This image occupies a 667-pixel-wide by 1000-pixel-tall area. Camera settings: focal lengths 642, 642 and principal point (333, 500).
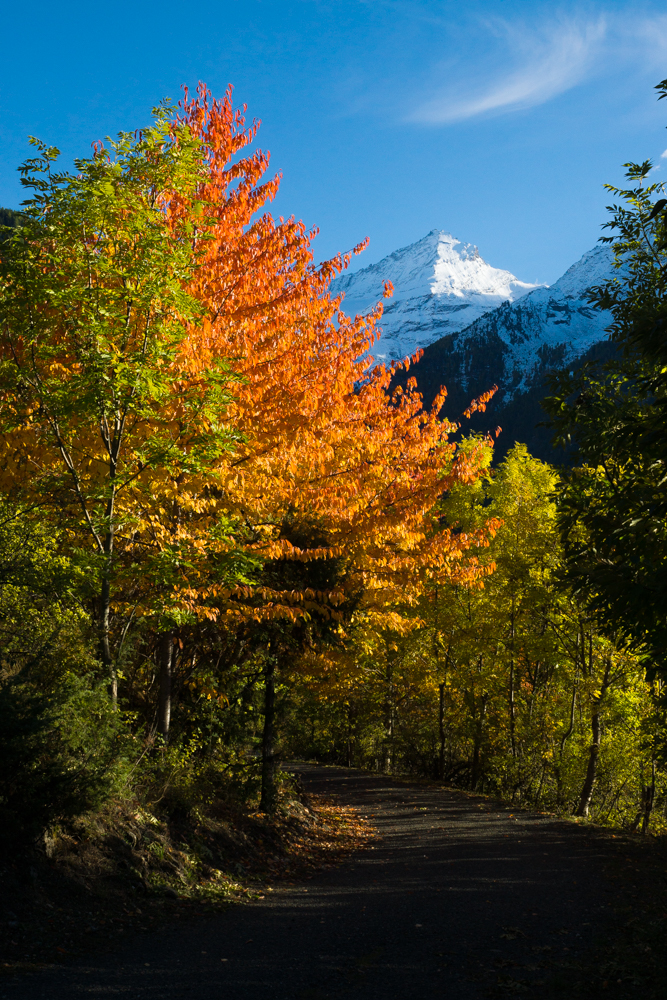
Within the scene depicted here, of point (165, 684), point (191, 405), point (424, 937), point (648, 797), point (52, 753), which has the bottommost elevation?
point (648, 797)

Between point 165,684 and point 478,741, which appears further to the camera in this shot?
point 478,741

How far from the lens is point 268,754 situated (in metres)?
11.7

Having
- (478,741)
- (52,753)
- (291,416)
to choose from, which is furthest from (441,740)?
(52,753)

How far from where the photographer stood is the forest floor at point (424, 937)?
507 centimetres

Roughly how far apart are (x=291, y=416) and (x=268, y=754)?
6665 mm

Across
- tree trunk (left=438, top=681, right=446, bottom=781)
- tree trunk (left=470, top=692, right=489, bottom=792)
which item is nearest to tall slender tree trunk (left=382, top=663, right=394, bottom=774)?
tree trunk (left=438, top=681, right=446, bottom=781)

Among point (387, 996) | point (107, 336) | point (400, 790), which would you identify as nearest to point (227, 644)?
point (107, 336)

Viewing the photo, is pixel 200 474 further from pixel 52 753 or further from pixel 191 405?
pixel 52 753

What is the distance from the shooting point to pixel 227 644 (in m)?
11.3

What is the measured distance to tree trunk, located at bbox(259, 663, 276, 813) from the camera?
37.7ft

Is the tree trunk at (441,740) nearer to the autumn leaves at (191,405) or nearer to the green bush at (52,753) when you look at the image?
the autumn leaves at (191,405)

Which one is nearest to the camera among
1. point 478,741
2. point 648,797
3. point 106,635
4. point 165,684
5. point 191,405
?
point 191,405

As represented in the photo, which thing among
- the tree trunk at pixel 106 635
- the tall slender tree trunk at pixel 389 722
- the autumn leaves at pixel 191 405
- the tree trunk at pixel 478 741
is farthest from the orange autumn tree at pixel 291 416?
the tall slender tree trunk at pixel 389 722

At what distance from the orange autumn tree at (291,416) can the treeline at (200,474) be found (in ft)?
0.13
